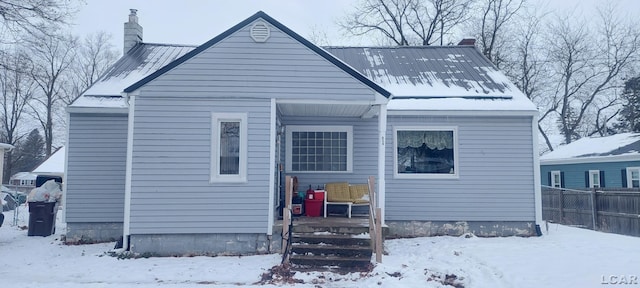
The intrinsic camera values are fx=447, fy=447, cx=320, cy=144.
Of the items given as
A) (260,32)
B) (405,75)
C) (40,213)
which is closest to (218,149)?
(260,32)

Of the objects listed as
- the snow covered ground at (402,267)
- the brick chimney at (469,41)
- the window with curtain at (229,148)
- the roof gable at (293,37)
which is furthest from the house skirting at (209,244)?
the brick chimney at (469,41)

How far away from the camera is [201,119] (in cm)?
870

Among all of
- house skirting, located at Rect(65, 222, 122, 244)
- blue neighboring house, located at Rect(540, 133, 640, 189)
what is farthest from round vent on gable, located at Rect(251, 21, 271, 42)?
blue neighboring house, located at Rect(540, 133, 640, 189)

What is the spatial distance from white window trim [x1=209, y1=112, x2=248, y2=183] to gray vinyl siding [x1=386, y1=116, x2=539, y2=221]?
3691 mm

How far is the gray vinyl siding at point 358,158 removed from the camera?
10852mm

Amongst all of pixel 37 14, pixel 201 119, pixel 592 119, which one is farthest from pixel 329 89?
pixel 592 119

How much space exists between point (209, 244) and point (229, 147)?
1.92 meters

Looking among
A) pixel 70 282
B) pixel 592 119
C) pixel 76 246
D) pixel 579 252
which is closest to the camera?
pixel 70 282

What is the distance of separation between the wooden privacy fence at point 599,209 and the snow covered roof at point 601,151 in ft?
10.1

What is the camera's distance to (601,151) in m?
19.4

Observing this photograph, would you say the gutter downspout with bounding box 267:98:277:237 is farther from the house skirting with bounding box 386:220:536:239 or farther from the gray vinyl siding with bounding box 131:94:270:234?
the house skirting with bounding box 386:220:536:239

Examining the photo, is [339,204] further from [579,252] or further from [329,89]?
[579,252]

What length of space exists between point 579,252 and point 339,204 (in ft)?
15.9

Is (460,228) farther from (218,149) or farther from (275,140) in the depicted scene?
(218,149)
